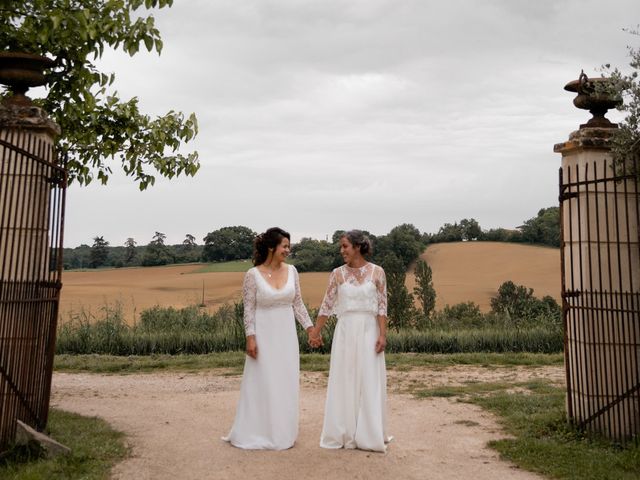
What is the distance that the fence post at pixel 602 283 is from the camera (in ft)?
22.1

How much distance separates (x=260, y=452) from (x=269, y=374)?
771 mm

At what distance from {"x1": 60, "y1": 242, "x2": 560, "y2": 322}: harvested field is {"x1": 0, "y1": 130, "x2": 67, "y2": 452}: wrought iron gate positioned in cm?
1940

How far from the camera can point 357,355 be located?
6.66m

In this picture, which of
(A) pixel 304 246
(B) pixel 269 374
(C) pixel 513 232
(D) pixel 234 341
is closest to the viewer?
(B) pixel 269 374

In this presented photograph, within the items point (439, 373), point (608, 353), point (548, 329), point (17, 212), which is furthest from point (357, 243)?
point (548, 329)

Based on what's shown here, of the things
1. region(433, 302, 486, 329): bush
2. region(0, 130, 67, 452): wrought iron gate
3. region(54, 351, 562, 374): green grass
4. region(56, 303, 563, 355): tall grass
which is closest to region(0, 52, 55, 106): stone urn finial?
region(0, 130, 67, 452): wrought iron gate

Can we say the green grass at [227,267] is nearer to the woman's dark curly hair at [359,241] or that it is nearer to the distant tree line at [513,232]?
the distant tree line at [513,232]

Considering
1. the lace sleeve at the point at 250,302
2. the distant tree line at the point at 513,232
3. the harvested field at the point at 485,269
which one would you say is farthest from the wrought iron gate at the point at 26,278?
the distant tree line at the point at 513,232

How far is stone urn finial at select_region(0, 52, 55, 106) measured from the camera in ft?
21.9

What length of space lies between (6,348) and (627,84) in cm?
662

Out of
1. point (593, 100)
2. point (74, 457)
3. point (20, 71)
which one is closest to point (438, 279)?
point (593, 100)

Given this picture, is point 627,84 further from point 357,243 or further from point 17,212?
point 17,212

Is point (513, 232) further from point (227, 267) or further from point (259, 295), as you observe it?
point (259, 295)

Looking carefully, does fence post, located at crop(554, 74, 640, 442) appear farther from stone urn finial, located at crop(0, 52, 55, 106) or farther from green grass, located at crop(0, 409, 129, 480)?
stone urn finial, located at crop(0, 52, 55, 106)
